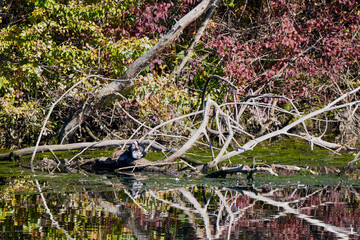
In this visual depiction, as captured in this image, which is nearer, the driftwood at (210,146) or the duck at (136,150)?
the driftwood at (210,146)

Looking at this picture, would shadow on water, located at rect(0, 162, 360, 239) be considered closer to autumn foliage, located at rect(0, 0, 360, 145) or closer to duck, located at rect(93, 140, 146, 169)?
duck, located at rect(93, 140, 146, 169)

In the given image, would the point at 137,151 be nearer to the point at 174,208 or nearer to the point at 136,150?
the point at 136,150

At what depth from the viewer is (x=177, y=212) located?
6047 mm

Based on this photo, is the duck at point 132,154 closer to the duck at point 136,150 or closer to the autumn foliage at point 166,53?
the duck at point 136,150

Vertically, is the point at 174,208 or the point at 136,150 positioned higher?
the point at 136,150

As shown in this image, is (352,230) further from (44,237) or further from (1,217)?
(1,217)

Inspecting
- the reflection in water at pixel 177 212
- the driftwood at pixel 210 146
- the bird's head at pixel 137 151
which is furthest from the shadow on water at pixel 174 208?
the bird's head at pixel 137 151

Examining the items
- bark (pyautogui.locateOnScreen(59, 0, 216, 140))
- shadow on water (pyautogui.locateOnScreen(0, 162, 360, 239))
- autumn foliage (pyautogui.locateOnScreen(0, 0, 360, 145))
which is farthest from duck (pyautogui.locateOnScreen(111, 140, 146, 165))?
autumn foliage (pyautogui.locateOnScreen(0, 0, 360, 145))

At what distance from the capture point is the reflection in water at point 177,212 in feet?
16.6

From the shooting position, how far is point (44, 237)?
16.0 feet

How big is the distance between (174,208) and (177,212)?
260mm

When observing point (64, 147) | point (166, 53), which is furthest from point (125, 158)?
point (166, 53)

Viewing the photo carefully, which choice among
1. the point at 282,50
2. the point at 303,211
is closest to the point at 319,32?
the point at 282,50

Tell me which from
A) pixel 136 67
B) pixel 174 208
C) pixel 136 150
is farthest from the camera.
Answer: pixel 136 67
